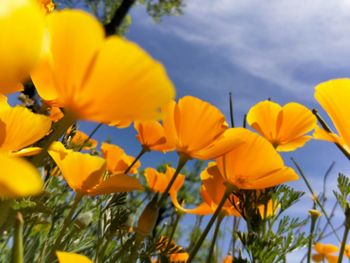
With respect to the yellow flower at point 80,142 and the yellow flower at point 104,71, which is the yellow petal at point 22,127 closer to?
the yellow flower at point 104,71

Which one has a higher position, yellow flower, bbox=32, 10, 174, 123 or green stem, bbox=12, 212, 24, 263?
yellow flower, bbox=32, 10, 174, 123

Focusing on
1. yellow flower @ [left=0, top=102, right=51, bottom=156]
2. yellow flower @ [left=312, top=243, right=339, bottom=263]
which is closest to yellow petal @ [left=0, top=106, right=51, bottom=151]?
yellow flower @ [left=0, top=102, right=51, bottom=156]

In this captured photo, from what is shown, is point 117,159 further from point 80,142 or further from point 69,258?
point 69,258

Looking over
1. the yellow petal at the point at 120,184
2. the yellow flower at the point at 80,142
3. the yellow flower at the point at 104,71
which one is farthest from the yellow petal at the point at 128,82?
the yellow flower at the point at 80,142

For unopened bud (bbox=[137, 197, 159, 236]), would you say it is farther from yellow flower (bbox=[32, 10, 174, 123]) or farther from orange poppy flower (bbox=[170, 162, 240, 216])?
yellow flower (bbox=[32, 10, 174, 123])

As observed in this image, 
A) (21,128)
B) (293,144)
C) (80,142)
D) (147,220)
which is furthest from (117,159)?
(21,128)
